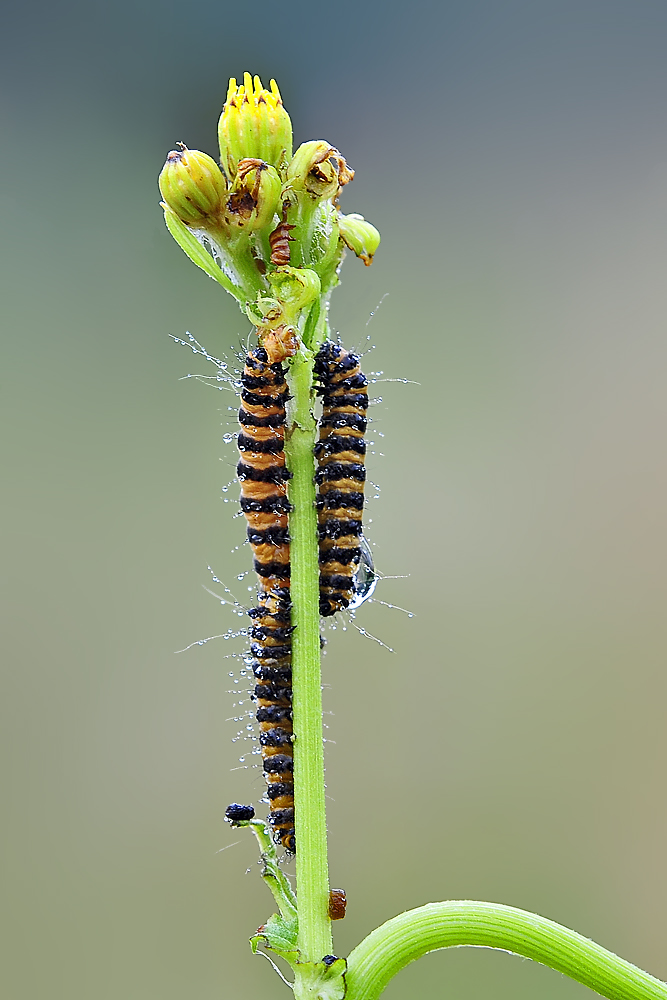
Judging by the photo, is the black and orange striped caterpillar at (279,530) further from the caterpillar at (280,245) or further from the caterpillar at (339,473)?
the caterpillar at (280,245)

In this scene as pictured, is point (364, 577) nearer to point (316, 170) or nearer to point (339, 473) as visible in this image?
point (339, 473)

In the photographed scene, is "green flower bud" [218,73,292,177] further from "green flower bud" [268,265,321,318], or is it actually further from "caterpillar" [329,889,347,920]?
"caterpillar" [329,889,347,920]

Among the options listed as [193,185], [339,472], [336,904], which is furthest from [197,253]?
[336,904]

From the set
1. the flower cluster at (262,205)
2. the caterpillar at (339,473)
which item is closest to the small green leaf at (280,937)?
the caterpillar at (339,473)

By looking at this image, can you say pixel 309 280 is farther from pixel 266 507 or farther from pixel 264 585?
pixel 264 585

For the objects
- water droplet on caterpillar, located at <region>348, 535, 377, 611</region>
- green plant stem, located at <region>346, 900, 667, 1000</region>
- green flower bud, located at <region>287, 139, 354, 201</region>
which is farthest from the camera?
water droplet on caterpillar, located at <region>348, 535, 377, 611</region>

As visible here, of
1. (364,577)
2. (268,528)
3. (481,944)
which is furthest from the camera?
(364,577)

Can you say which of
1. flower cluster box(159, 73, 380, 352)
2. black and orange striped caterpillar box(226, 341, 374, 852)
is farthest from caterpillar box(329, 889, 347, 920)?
flower cluster box(159, 73, 380, 352)
